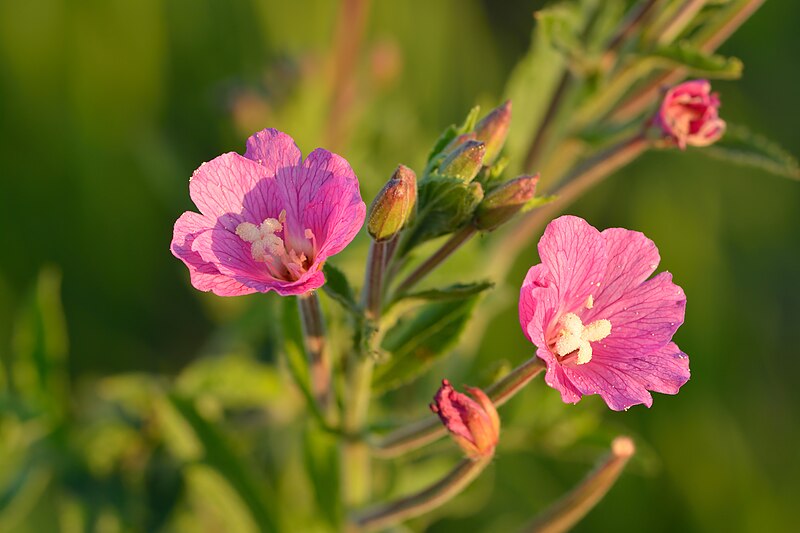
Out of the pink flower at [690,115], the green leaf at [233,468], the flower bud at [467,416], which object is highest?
the pink flower at [690,115]

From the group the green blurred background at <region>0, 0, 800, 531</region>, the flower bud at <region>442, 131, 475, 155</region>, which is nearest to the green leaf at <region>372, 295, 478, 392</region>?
the flower bud at <region>442, 131, 475, 155</region>

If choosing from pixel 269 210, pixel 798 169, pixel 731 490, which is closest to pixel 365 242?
pixel 269 210

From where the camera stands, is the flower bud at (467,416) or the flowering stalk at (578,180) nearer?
the flower bud at (467,416)

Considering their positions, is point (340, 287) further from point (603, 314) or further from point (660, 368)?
point (660, 368)

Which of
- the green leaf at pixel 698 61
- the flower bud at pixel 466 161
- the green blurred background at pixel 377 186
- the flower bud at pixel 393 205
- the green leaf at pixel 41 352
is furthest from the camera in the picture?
the green blurred background at pixel 377 186

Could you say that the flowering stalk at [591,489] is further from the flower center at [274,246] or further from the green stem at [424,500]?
the flower center at [274,246]

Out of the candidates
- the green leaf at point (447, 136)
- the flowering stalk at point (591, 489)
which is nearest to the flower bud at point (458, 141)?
the green leaf at point (447, 136)

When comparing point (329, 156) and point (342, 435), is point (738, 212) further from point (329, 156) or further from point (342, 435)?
point (329, 156)
